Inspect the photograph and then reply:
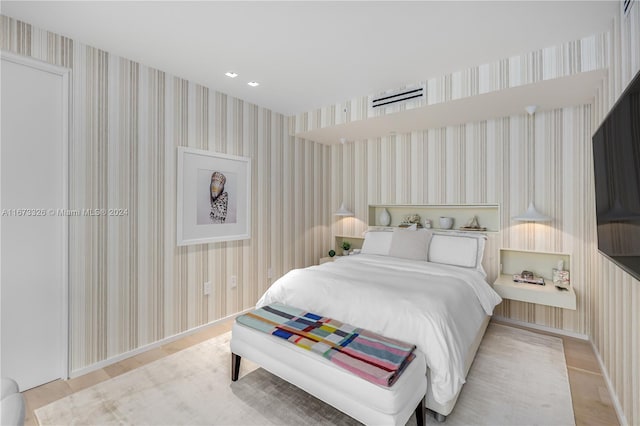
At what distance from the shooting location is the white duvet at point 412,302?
1.85 m

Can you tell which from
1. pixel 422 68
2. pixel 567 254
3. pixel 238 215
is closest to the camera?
pixel 422 68

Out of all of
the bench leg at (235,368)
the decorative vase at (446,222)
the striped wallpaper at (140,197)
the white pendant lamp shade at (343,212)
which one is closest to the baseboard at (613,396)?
the decorative vase at (446,222)

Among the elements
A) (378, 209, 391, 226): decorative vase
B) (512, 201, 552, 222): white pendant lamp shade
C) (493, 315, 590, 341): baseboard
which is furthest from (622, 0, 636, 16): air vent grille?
(378, 209, 391, 226): decorative vase

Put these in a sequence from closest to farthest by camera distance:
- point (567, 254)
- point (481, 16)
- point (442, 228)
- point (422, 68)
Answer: point (481, 16), point (422, 68), point (567, 254), point (442, 228)

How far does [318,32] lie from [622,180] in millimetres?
2023

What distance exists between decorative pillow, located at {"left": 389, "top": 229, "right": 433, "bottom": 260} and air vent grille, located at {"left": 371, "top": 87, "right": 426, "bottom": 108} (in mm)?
1527

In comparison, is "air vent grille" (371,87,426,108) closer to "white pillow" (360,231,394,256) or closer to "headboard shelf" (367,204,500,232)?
"headboard shelf" (367,204,500,232)

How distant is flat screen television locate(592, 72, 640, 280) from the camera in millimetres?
1257

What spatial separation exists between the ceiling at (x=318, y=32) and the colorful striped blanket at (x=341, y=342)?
2.12m

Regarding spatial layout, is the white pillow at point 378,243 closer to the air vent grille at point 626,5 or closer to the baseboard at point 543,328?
the baseboard at point 543,328

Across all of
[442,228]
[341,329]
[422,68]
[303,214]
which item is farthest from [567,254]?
[303,214]

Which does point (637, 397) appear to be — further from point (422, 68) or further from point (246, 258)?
point (246, 258)

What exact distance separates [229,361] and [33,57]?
2745mm

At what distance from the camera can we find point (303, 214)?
445 centimetres
